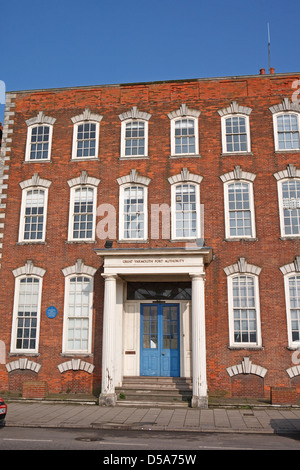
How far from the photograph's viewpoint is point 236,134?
1827cm

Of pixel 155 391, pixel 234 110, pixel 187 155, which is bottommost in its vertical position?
pixel 155 391

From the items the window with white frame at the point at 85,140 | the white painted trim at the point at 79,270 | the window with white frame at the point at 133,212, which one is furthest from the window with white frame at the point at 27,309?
the window with white frame at the point at 85,140

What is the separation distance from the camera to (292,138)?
58.9 feet

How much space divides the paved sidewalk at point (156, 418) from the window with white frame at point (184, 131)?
32.2ft

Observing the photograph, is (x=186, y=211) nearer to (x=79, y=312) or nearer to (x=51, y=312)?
(x=79, y=312)

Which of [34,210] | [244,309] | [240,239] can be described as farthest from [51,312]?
[240,239]

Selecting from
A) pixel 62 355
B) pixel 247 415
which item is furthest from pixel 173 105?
pixel 247 415

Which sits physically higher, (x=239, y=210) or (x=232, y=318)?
(x=239, y=210)

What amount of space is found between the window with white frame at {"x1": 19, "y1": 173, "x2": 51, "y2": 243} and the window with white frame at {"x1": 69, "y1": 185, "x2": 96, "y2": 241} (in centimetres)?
115

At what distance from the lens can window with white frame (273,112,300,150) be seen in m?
17.9

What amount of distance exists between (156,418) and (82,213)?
858 cm

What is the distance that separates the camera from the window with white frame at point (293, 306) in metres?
16.1

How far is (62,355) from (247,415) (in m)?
7.11

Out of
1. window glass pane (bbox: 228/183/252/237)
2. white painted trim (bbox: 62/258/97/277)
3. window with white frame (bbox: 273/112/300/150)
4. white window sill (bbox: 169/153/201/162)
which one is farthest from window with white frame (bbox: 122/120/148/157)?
window with white frame (bbox: 273/112/300/150)
